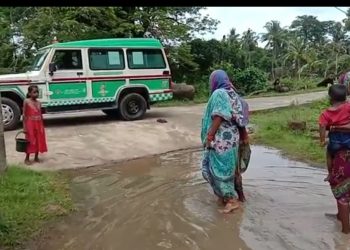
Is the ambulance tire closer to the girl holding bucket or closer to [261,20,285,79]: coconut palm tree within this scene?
the girl holding bucket

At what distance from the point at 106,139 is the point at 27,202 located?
4518 millimetres

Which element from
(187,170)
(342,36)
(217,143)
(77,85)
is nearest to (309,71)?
(342,36)

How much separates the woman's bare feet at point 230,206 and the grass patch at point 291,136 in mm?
3023

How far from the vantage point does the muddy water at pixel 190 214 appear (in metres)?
4.43

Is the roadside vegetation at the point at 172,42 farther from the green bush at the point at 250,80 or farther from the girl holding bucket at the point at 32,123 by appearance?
the girl holding bucket at the point at 32,123

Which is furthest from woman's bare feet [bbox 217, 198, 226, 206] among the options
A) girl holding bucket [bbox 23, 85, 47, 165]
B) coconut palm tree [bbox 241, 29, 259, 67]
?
coconut palm tree [bbox 241, 29, 259, 67]

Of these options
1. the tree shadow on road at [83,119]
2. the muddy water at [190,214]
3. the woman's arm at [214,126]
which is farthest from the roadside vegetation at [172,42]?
the woman's arm at [214,126]

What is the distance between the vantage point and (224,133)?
5262mm

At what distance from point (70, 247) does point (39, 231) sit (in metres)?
0.51

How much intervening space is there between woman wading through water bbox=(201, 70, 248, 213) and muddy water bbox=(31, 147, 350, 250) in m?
0.32

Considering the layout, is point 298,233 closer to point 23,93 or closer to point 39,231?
point 39,231

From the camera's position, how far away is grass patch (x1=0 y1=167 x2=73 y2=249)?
4.59 meters

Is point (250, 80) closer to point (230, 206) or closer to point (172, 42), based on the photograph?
point (172, 42)

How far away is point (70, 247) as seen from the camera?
438cm
